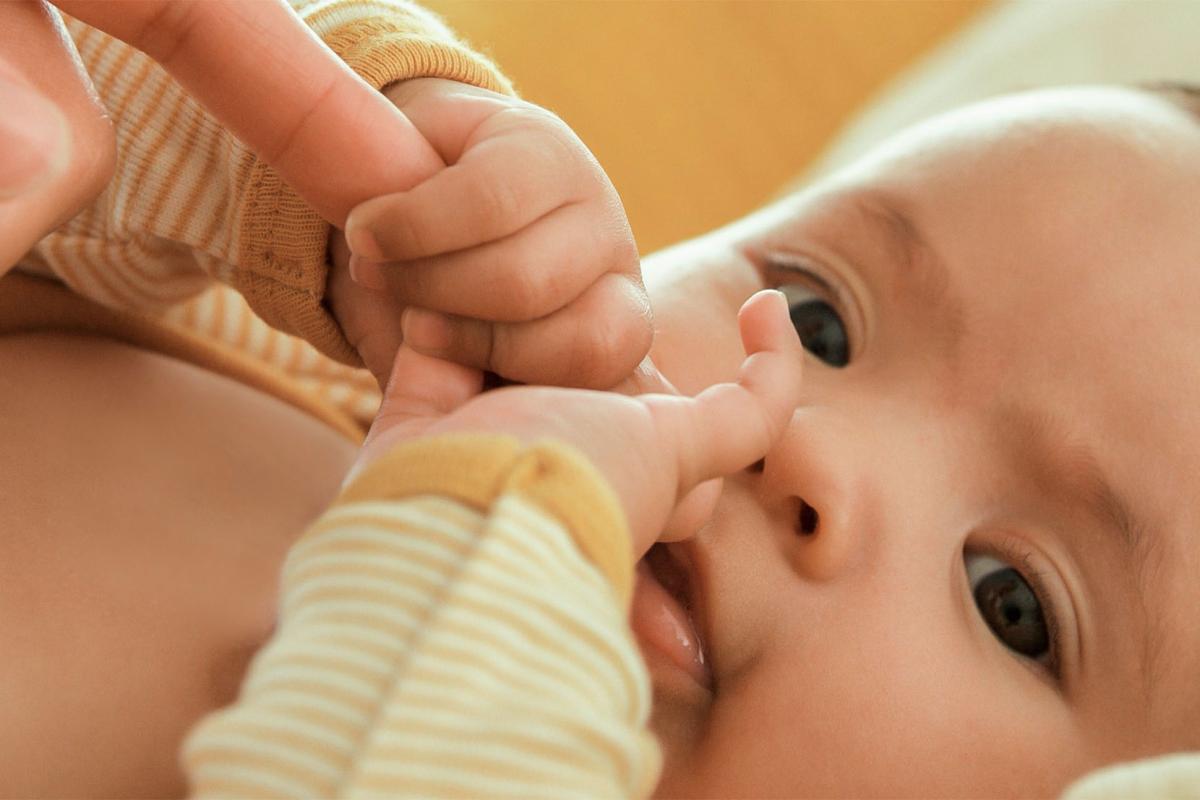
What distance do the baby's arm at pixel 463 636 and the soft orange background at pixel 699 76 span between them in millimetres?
808

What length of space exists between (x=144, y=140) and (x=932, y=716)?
0.54 meters

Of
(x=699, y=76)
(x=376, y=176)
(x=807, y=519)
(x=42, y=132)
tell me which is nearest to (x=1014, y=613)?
(x=807, y=519)

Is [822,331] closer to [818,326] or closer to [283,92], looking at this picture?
[818,326]

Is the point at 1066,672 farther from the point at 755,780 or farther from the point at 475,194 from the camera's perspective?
the point at 475,194

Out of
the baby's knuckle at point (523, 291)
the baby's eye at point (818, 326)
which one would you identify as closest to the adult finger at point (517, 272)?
the baby's knuckle at point (523, 291)

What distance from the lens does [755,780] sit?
0.52 m

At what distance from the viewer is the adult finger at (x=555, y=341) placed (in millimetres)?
472

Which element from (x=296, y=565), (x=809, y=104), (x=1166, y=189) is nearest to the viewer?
(x=296, y=565)

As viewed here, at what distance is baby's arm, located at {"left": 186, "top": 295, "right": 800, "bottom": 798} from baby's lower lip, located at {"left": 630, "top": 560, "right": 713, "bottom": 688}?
5.4 inches

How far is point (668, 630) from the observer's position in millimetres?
531

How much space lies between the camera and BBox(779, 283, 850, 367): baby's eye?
0.68m

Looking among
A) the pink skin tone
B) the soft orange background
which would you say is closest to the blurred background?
the soft orange background

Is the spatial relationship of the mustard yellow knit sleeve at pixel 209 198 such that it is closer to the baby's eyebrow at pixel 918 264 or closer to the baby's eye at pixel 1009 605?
the baby's eyebrow at pixel 918 264

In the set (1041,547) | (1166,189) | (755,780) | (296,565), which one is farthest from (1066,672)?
(296,565)
